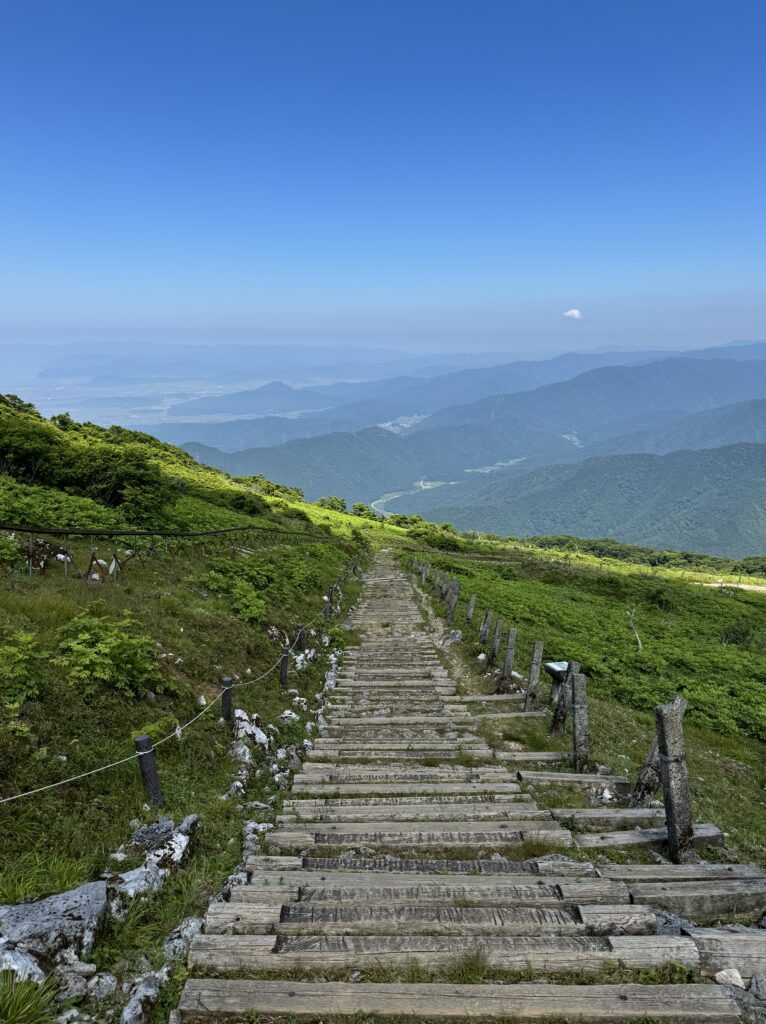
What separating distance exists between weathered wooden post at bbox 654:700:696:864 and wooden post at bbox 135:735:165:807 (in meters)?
6.04

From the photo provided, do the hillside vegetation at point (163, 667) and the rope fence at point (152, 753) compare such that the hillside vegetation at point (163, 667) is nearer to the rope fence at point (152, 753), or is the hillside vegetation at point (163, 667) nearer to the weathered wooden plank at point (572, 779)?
the rope fence at point (152, 753)

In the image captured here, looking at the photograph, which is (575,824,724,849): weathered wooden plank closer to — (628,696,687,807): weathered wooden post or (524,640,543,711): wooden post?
(628,696,687,807): weathered wooden post

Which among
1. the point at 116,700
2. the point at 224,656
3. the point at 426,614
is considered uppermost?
the point at 116,700

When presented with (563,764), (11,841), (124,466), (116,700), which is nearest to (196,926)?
(11,841)

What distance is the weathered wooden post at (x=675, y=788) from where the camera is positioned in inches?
238

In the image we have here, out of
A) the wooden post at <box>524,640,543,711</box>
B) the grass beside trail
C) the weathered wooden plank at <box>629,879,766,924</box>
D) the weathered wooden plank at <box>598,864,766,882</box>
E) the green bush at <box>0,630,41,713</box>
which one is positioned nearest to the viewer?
the weathered wooden plank at <box>629,879,766,924</box>

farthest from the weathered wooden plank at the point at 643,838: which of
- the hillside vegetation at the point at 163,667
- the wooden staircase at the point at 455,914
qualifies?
the hillside vegetation at the point at 163,667

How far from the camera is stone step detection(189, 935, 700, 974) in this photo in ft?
12.9

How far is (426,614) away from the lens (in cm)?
2227

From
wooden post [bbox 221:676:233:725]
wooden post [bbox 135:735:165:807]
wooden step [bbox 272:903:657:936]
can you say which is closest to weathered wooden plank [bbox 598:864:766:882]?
wooden step [bbox 272:903:657:936]

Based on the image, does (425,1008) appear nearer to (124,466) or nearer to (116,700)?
(116,700)

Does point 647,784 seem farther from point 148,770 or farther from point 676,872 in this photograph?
point 148,770

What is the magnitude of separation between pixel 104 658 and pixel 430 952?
628 centimetres

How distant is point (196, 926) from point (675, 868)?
4.59 meters
